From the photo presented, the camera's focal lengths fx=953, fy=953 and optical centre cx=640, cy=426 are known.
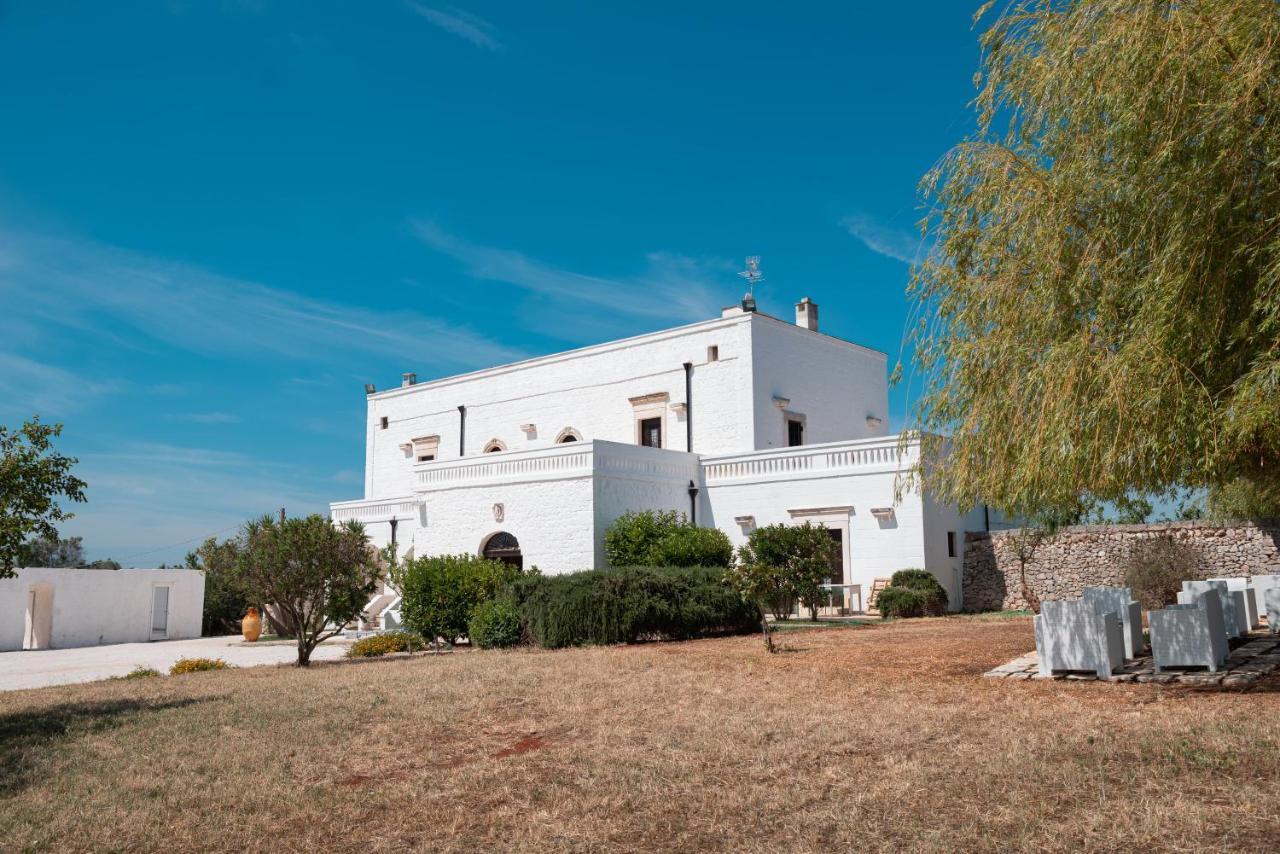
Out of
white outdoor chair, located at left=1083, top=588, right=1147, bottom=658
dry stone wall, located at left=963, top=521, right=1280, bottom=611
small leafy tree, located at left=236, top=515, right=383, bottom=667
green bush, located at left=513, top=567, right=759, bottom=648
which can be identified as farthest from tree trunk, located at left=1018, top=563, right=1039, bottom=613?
small leafy tree, located at left=236, top=515, right=383, bottom=667

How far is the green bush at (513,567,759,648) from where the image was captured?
15828 mm

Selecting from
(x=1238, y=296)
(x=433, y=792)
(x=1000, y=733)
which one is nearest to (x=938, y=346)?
(x=1238, y=296)

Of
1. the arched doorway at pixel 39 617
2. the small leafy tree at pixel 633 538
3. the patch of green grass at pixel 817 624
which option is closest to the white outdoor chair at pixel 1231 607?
the patch of green grass at pixel 817 624

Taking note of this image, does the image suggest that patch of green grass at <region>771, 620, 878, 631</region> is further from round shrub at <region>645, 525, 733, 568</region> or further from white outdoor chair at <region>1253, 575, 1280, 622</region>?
white outdoor chair at <region>1253, 575, 1280, 622</region>

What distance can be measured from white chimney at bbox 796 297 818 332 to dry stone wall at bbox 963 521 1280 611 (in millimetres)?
9462

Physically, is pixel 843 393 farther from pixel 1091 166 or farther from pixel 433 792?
pixel 433 792

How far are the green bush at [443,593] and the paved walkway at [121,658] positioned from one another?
1762mm

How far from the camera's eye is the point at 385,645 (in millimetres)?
18016

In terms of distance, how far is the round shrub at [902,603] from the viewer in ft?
65.8

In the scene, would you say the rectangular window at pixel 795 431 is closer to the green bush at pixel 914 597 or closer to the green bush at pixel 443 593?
the green bush at pixel 914 597

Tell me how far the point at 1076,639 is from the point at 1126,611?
1.69 m

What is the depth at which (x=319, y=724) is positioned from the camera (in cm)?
888

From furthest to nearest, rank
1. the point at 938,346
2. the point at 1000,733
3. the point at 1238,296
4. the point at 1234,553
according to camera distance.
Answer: the point at 1234,553 < the point at 938,346 < the point at 1238,296 < the point at 1000,733

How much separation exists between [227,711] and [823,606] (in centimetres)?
1347
